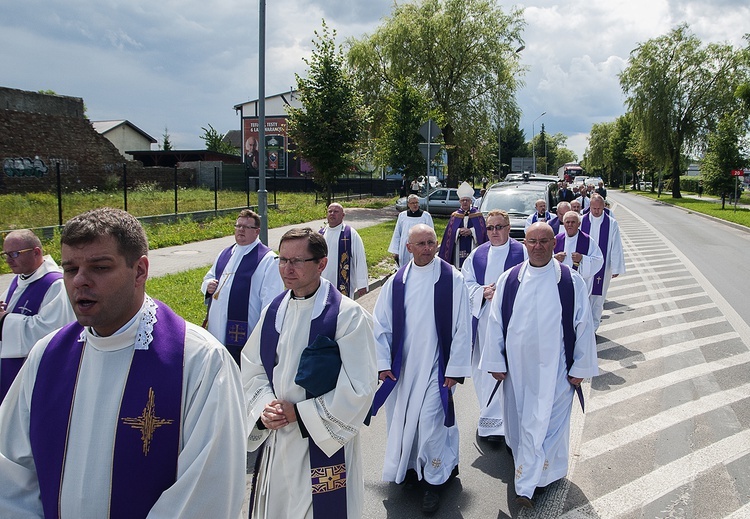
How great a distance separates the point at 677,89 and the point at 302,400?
52822 mm

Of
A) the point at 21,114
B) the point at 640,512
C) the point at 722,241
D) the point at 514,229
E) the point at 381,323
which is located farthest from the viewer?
the point at 21,114

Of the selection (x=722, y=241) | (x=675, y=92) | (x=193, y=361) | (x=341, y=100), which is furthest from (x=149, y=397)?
(x=675, y=92)

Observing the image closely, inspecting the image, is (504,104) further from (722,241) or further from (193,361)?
(193,361)

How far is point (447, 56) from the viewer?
33031 millimetres

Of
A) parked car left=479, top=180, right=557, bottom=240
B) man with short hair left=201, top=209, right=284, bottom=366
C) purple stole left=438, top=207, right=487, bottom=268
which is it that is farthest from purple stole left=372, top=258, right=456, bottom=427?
parked car left=479, top=180, right=557, bottom=240

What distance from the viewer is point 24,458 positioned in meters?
2.10

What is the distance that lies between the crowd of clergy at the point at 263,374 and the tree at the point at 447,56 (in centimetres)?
2814

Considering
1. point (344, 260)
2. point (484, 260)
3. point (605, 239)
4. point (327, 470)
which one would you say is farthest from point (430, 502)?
point (605, 239)

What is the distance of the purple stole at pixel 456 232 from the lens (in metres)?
10.5

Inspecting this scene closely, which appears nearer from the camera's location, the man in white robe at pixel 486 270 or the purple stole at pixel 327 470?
the purple stole at pixel 327 470

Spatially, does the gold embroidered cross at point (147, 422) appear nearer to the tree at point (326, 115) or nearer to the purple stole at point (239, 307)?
the purple stole at point (239, 307)

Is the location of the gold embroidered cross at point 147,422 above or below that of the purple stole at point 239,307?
above

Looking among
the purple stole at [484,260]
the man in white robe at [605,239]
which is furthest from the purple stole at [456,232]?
the purple stole at [484,260]

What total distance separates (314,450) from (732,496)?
10.6 ft
